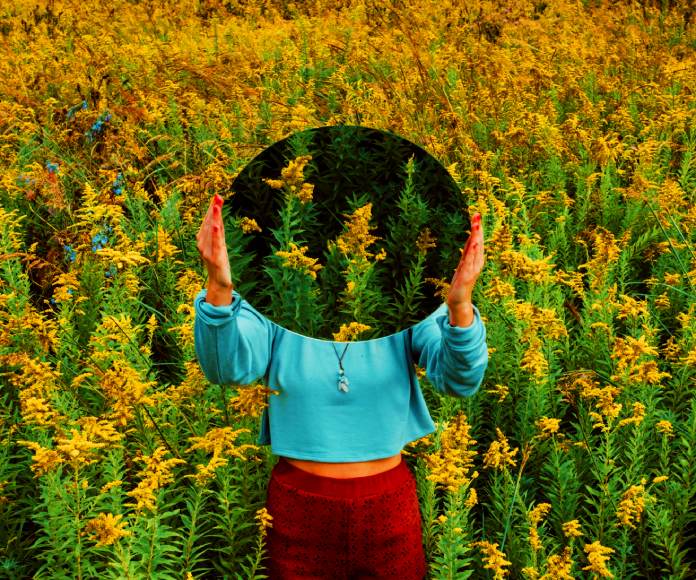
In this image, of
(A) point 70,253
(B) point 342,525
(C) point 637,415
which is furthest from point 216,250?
(A) point 70,253

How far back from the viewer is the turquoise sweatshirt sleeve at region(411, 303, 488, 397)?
76.0 inches

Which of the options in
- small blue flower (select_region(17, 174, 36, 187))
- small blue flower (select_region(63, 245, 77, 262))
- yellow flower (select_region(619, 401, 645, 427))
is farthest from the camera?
small blue flower (select_region(17, 174, 36, 187))

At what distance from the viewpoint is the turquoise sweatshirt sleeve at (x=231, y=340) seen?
191cm

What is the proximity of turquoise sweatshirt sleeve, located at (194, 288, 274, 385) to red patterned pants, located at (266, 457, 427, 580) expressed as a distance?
359mm

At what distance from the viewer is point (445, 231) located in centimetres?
193

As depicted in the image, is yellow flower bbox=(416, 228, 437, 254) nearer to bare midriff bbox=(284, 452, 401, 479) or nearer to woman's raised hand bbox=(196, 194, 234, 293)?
woman's raised hand bbox=(196, 194, 234, 293)

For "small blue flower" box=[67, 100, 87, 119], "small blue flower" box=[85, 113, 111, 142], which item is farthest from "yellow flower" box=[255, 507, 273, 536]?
"small blue flower" box=[67, 100, 87, 119]

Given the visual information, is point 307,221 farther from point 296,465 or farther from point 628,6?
point 628,6

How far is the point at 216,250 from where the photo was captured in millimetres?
1844

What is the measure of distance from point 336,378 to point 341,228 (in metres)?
0.43

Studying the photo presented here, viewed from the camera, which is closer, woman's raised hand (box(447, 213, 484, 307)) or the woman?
woman's raised hand (box(447, 213, 484, 307))

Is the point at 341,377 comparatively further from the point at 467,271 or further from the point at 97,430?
the point at 97,430

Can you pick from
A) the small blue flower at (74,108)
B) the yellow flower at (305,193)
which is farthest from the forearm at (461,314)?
the small blue flower at (74,108)

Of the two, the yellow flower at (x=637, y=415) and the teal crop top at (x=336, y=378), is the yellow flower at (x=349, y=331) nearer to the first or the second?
the teal crop top at (x=336, y=378)
